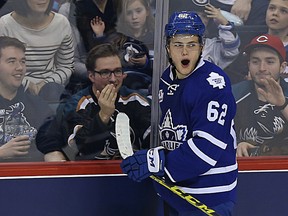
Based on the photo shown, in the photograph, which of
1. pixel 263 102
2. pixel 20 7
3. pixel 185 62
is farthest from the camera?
pixel 263 102

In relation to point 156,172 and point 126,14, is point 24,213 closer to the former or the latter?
point 156,172

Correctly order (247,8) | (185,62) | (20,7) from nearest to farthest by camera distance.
Answer: (185,62) < (20,7) < (247,8)

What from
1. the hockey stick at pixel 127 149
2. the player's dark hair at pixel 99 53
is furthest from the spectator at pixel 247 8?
the hockey stick at pixel 127 149

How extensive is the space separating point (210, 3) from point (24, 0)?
99cm

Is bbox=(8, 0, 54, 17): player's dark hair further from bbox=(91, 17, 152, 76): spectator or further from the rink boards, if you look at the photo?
the rink boards

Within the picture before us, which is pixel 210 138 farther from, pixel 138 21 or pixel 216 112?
pixel 138 21

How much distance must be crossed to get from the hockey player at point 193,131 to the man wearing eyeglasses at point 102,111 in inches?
17.5

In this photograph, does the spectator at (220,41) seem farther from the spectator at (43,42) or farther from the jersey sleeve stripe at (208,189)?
the jersey sleeve stripe at (208,189)

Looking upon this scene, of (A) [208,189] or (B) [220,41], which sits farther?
(B) [220,41]

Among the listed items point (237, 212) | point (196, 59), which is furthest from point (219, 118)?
point (237, 212)

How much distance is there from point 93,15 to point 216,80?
0.80m

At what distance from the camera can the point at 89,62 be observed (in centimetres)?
386

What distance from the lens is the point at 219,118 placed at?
10.8 ft

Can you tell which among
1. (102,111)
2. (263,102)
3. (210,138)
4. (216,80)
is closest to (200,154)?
(210,138)
